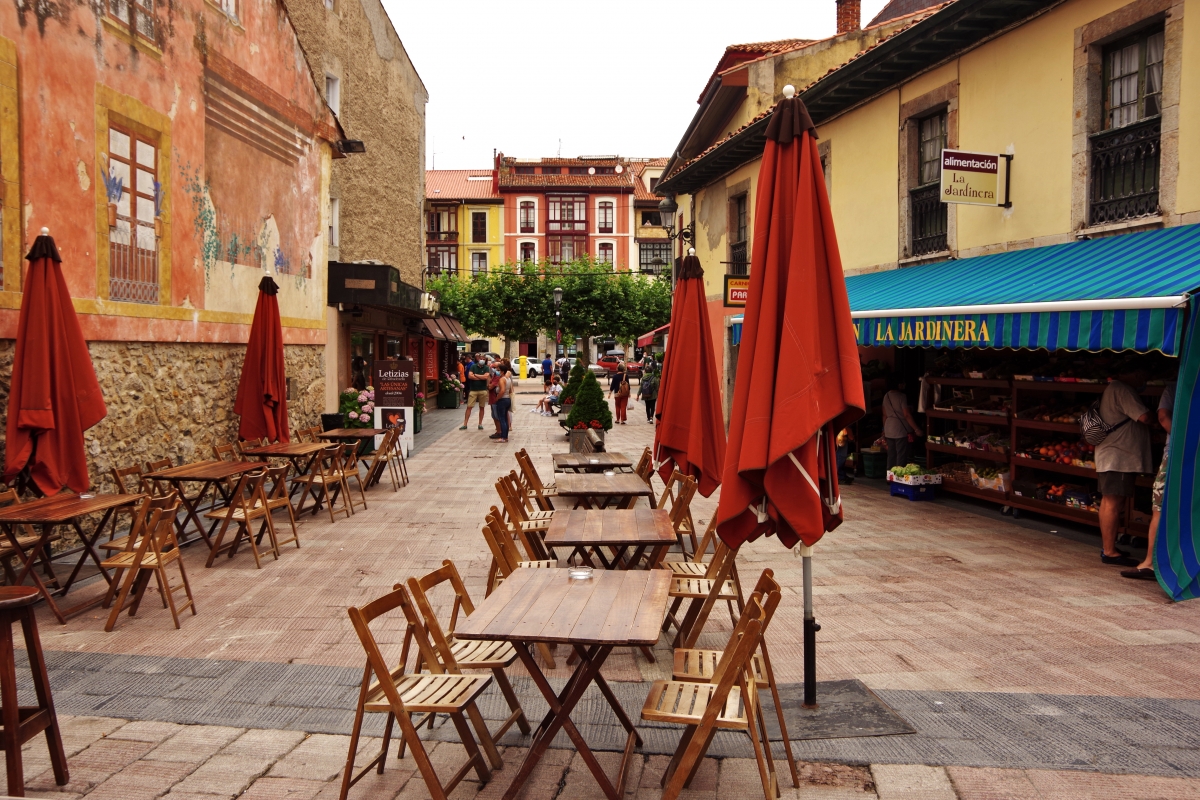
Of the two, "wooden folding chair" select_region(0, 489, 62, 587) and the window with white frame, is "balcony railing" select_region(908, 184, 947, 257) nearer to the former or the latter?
"wooden folding chair" select_region(0, 489, 62, 587)

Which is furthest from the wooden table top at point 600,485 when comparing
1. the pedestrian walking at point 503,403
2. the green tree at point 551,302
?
the green tree at point 551,302

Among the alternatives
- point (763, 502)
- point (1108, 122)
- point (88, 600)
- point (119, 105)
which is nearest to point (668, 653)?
point (763, 502)

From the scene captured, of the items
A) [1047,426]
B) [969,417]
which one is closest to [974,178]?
[969,417]

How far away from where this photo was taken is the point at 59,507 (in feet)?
19.3

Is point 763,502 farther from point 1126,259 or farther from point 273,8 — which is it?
point 273,8

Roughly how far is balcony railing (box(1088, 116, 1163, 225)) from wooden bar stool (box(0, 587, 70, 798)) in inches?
347

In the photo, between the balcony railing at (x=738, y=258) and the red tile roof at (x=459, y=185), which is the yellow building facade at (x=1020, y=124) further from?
the red tile roof at (x=459, y=185)

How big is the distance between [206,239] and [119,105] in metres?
2.18

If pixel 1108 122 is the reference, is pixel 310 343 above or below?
below

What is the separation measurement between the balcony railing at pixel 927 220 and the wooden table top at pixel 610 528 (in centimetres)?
675

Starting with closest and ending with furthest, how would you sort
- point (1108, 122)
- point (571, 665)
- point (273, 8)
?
point (571, 665) < point (1108, 122) < point (273, 8)

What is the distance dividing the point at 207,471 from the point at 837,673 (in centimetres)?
579

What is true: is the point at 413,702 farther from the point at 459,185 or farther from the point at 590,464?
the point at 459,185

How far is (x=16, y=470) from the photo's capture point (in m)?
6.30
